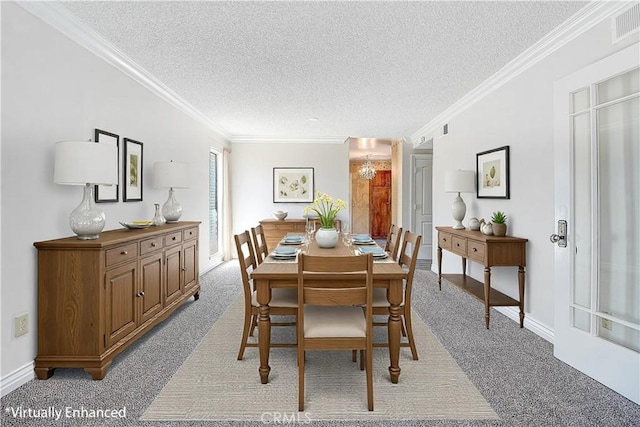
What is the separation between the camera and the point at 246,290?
259 centimetres

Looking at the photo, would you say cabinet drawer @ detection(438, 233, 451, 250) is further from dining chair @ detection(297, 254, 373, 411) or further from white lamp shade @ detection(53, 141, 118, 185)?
white lamp shade @ detection(53, 141, 118, 185)

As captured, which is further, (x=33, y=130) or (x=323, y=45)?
(x=323, y=45)

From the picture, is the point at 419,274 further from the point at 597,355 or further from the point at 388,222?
the point at 388,222

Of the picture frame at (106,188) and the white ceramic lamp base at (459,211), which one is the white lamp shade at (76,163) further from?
the white ceramic lamp base at (459,211)

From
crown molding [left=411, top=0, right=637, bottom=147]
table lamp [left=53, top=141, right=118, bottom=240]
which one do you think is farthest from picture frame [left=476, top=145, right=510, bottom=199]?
table lamp [left=53, top=141, right=118, bottom=240]

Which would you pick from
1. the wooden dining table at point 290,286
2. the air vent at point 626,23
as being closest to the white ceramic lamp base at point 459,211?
the air vent at point 626,23

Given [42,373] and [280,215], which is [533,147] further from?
[280,215]

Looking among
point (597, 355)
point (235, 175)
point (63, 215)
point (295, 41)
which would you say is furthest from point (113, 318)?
point (235, 175)

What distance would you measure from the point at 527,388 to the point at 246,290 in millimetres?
2033

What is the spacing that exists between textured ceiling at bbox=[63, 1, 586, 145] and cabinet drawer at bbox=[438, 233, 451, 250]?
5.94 feet

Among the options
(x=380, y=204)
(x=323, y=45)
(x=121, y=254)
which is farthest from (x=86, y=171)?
(x=380, y=204)

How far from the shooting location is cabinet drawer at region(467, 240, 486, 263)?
335 cm

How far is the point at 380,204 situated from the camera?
1171 cm

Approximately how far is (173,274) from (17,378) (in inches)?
58.7
